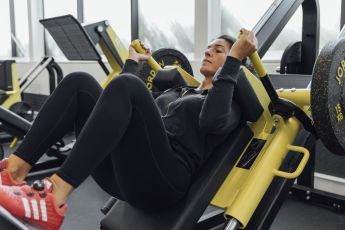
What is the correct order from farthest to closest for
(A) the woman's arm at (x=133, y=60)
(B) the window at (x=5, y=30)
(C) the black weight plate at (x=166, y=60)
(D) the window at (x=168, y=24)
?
(B) the window at (x=5, y=30)
(D) the window at (x=168, y=24)
(C) the black weight plate at (x=166, y=60)
(A) the woman's arm at (x=133, y=60)

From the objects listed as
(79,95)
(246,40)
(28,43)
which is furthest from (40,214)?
(28,43)

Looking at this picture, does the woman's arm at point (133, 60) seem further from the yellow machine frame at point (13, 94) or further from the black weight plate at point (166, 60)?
the yellow machine frame at point (13, 94)

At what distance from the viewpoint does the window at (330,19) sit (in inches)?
104

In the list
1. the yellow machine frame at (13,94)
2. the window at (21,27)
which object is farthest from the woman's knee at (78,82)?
the window at (21,27)

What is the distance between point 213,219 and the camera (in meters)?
1.45

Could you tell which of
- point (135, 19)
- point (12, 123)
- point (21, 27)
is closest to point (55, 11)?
point (21, 27)

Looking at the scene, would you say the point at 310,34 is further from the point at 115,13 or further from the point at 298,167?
the point at 115,13

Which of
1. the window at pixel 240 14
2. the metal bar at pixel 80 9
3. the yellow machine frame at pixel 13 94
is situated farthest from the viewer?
A: the metal bar at pixel 80 9

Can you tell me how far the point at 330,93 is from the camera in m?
1.19

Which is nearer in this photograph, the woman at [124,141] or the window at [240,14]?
the woman at [124,141]

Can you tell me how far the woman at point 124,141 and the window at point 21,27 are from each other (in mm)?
5127

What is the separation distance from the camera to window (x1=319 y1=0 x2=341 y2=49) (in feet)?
8.65

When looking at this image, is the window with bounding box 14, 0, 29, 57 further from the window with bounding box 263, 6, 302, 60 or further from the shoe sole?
the shoe sole

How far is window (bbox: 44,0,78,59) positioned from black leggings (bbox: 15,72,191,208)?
4327 mm
